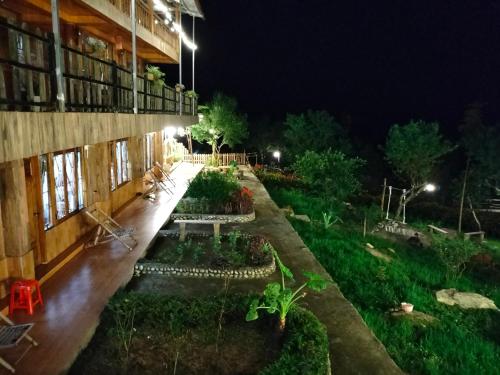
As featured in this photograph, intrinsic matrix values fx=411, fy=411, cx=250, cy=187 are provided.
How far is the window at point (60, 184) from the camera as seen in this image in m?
8.30

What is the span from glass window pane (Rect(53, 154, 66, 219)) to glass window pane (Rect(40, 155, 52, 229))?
34cm


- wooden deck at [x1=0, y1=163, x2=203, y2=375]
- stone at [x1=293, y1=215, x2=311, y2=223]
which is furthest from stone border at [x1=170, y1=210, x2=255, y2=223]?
stone at [x1=293, y1=215, x2=311, y2=223]

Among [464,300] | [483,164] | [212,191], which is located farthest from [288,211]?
[483,164]

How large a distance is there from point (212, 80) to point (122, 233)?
70328mm

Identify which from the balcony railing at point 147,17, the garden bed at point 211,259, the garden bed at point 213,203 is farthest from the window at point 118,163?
the balcony railing at point 147,17

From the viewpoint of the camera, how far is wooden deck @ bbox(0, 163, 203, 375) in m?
5.48

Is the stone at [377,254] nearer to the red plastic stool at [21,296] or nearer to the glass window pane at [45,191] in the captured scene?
the glass window pane at [45,191]

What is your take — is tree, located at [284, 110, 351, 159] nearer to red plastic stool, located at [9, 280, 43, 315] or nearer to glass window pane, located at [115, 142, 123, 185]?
glass window pane, located at [115, 142, 123, 185]

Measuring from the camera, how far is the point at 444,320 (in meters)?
9.70

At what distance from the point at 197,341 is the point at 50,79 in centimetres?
423

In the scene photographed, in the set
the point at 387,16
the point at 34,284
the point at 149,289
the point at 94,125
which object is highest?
the point at 387,16

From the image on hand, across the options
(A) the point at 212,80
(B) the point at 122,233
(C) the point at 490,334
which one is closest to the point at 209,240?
(B) the point at 122,233

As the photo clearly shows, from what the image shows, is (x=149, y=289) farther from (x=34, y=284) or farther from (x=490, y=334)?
(x=490, y=334)

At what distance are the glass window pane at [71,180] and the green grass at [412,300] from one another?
694cm
